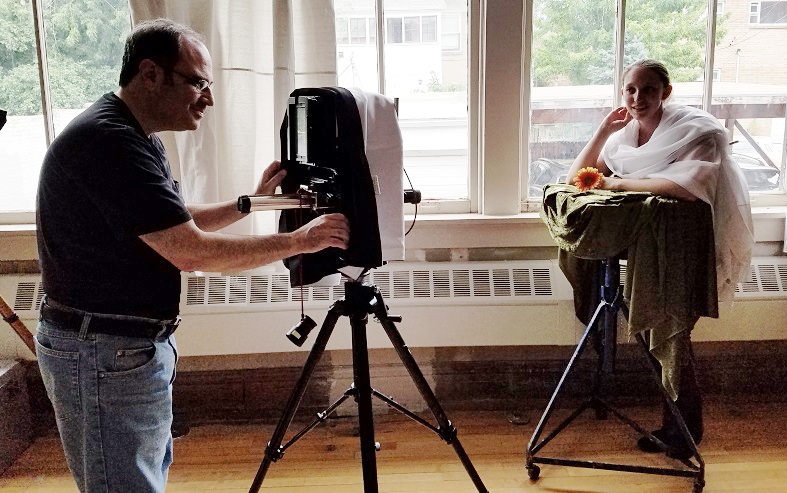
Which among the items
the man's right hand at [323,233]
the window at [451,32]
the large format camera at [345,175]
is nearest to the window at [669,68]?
the window at [451,32]

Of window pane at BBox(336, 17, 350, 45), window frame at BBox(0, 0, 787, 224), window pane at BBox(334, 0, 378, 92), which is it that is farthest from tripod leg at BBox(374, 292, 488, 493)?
window pane at BBox(336, 17, 350, 45)

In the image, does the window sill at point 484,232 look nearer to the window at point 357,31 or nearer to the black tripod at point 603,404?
the black tripod at point 603,404

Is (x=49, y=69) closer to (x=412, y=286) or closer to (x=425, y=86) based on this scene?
(x=425, y=86)

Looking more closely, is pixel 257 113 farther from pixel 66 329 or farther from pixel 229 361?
pixel 66 329

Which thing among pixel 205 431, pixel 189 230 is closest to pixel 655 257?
pixel 189 230

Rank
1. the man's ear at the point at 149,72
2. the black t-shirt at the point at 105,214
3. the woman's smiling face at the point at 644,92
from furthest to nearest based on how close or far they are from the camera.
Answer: the woman's smiling face at the point at 644,92 → the man's ear at the point at 149,72 → the black t-shirt at the point at 105,214

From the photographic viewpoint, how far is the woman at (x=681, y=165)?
1.97 m

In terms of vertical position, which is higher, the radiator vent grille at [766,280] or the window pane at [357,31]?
the window pane at [357,31]

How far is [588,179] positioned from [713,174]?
1.16ft

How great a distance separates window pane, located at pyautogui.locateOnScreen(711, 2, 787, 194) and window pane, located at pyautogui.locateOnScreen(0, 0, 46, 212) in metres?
2.55

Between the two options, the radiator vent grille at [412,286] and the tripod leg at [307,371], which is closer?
the tripod leg at [307,371]

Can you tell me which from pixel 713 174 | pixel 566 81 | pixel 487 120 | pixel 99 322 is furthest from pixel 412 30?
pixel 99 322

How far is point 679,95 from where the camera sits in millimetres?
2609

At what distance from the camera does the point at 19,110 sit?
2.57 m
